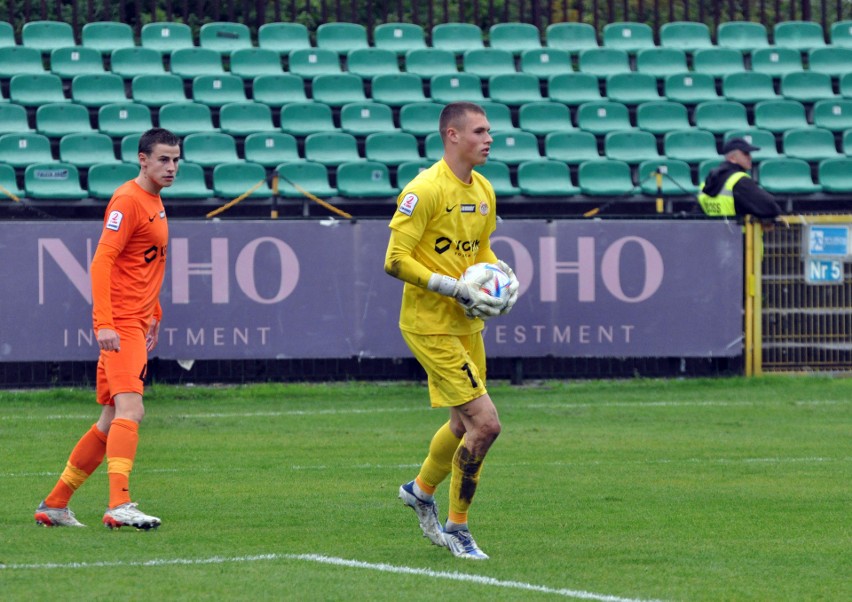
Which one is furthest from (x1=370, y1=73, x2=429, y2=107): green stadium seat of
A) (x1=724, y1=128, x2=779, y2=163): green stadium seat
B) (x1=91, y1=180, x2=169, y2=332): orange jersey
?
(x1=91, y1=180, x2=169, y2=332): orange jersey

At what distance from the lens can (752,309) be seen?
49.5ft

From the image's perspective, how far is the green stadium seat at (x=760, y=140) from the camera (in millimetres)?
19734

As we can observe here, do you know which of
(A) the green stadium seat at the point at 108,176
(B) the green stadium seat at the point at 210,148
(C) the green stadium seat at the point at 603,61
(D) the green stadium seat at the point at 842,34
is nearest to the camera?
(A) the green stadium seat at the point at 108,176

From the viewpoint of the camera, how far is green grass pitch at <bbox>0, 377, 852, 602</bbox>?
611 centimetres

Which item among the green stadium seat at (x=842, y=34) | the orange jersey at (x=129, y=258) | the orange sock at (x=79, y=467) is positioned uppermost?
the green stadium seat at (x=842, y=34)

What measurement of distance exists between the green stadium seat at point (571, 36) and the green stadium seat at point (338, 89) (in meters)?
3.71

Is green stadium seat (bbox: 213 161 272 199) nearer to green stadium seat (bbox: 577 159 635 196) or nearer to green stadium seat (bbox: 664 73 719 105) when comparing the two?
green stadium seat (bbox: 577 159 635 196)

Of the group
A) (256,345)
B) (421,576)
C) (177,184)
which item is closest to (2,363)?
(256,345)

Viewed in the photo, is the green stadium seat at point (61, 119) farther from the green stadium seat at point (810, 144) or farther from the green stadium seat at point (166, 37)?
the green stadium seat at point (810, 144)

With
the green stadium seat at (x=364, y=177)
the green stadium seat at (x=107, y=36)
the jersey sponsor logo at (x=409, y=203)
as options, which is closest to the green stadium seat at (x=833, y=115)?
the green stadium seat at (x=364, y=177)

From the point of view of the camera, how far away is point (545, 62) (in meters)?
21.2

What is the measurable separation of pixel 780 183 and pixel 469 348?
1281cm

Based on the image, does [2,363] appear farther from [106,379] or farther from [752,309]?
[752,309]

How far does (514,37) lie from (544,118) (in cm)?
263
